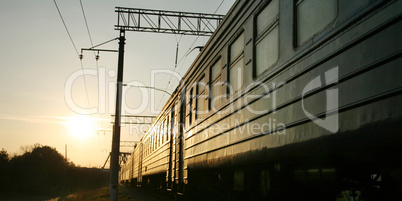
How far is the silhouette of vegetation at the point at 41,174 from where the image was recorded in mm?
44366

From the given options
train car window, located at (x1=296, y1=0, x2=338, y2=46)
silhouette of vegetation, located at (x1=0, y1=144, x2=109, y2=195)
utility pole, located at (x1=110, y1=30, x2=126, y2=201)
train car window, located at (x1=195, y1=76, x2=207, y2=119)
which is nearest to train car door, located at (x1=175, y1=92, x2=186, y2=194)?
train car window, located at (x1=195, y1=76, x2=207, y2=119)

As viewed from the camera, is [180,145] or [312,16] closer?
[312,16]

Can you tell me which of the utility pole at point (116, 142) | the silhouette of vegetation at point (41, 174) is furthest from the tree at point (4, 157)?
the utility pole at point (116, 142)

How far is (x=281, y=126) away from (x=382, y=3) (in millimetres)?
1619

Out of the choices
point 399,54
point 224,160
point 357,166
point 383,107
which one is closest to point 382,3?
point 399,54

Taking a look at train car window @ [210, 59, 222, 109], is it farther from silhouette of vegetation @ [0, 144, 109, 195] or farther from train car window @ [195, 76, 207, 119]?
silhouette of vegetation @ [0, 144, 109, 195]

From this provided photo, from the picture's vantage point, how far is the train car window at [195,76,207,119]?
24.6 ft

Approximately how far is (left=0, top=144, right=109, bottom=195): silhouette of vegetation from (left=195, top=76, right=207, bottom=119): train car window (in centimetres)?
3911

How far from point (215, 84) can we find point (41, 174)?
5017cm

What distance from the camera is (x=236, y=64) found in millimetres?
5676

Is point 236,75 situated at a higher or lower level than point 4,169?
higher

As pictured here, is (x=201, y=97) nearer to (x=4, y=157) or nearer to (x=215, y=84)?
(x=215, y=84)

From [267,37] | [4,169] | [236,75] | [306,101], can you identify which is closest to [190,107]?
[236,75]

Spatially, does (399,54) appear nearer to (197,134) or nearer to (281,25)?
(281,25)
